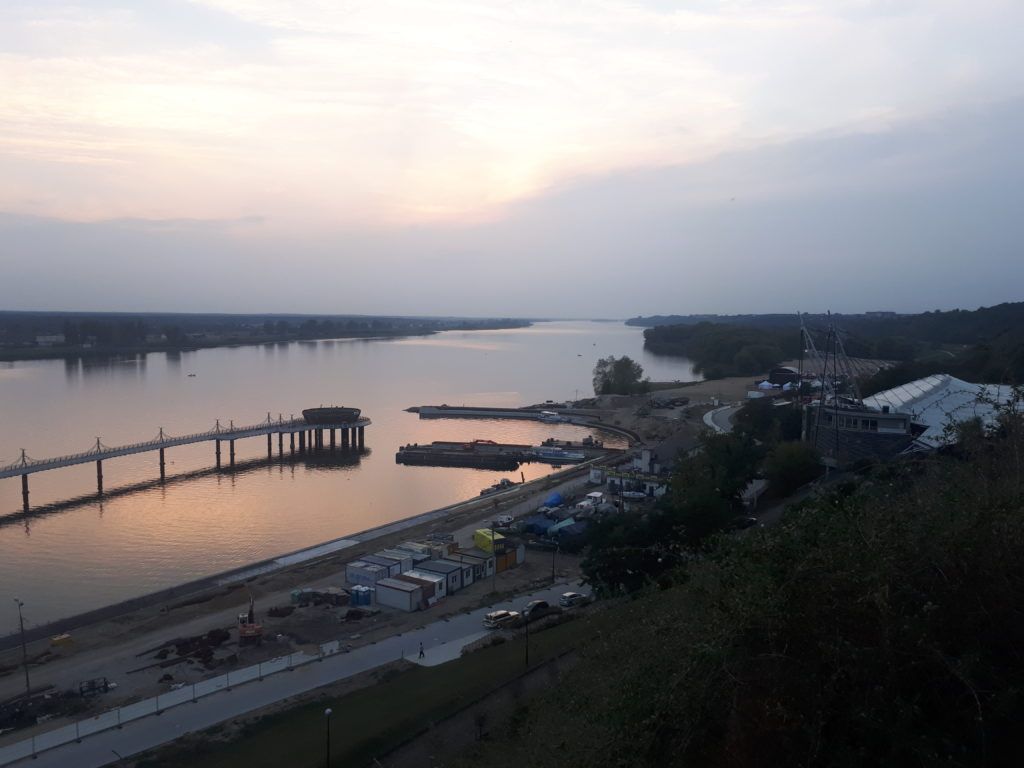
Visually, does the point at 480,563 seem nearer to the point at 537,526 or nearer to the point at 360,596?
the point at 360,596

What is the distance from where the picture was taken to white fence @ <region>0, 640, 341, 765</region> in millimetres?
4022

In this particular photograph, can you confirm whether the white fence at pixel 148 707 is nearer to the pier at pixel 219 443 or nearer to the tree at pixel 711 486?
the tree at pixel 711 486

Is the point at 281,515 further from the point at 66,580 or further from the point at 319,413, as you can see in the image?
the point at 319,413

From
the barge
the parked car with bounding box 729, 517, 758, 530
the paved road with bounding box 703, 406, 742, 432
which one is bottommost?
the paved road with bounding box 703, 406, 742, 432

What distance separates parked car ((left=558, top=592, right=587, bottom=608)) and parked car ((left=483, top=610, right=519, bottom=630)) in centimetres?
48

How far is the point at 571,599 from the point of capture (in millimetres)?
6215

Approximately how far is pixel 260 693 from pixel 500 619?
185cm

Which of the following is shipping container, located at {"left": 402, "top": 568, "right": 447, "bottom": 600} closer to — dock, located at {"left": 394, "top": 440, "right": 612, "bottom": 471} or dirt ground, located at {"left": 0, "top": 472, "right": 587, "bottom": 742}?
dirt ground, located at {"left": 0, "top": 472, "right": 587, "bottom": 742}

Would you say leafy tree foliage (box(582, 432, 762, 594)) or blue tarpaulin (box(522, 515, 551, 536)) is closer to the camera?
leafy tree foliage (box(582, 432, 762, 594))

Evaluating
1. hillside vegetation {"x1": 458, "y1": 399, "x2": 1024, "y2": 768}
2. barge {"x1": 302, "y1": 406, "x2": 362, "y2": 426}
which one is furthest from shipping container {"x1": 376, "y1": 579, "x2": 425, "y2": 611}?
barge {"x1": 302, "y1": 406, "x2": 362, "y2": 426}

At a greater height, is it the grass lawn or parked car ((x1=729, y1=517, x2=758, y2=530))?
parked car ((x1=729, y1=517, x2=758, y2=530))

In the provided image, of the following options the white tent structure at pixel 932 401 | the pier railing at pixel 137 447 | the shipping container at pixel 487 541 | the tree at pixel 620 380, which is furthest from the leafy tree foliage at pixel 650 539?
the tree at pixel 620 380

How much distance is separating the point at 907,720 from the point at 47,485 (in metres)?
12.4

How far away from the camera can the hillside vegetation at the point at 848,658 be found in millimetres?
1764
